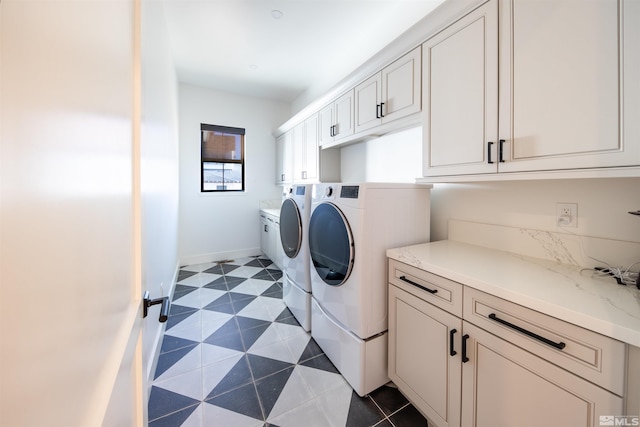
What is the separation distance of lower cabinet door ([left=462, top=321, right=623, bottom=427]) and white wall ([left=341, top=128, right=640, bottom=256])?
30.0 inches

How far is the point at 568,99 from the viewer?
100 cm

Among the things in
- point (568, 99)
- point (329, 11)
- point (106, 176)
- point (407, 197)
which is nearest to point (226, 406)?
point (106, 176)

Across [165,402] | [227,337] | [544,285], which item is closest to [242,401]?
[165,402]

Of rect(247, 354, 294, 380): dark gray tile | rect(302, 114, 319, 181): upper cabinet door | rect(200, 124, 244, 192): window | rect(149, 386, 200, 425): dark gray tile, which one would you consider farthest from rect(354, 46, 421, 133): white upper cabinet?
rect(200, 124, 244, 192): window

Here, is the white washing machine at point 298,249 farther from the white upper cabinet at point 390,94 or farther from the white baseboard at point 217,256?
the white baseboard at point 217,256

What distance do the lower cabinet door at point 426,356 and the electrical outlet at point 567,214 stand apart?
774 millimetres

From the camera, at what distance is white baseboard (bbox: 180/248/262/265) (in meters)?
3.91

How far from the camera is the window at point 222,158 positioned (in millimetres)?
3996

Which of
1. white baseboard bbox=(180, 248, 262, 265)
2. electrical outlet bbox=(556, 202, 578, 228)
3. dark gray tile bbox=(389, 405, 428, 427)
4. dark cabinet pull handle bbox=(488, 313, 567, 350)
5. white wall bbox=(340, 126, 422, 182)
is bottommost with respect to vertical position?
dark gray tile bbox=(389, 405, 428, 427)

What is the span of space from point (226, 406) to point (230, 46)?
3.21 m

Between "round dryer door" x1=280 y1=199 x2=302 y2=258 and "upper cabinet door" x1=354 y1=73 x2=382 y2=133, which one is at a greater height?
"upper cabinet door" x1=354 y1=73 x2=382 y2=133

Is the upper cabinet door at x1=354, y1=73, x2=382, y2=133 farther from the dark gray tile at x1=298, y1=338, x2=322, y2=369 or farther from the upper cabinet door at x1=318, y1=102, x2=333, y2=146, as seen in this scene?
the dark gray tile at x1=298, y1=338, x2=322, y2=369

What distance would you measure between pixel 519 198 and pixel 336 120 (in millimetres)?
1644

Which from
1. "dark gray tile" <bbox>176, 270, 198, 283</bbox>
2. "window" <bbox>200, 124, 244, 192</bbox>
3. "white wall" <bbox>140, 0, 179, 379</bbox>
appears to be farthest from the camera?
"window" <bbox>200, 124, 244, 192</bbox>
